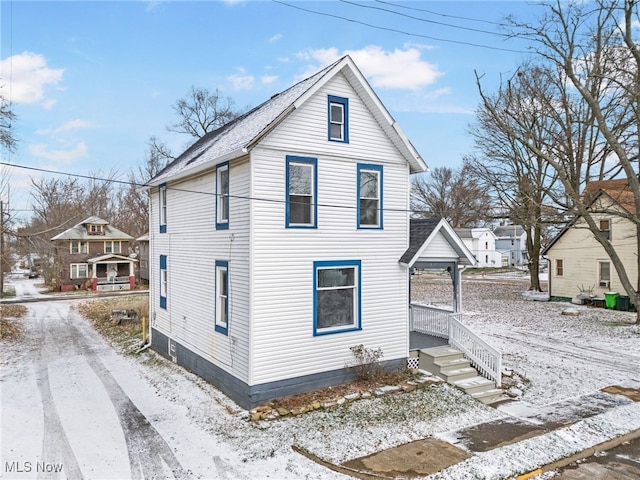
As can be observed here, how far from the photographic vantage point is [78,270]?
1583 inches

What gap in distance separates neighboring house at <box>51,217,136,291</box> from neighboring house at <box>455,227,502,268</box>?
51.6 m

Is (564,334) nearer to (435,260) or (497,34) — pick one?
(435,260)

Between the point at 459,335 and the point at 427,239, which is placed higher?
the point at 427,239

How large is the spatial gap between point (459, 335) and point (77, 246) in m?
39.7

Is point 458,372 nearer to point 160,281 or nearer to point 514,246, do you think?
point 160,281

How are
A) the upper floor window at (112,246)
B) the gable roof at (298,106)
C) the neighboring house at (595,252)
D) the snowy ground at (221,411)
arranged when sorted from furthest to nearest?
the upper floor window at (112,246) → the neighboring house at (595,252) → the gable roof at (298,106) → the snowy ground at (221,411)

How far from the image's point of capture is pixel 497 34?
16.0 m

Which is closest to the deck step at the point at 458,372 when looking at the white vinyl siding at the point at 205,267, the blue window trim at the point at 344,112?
the white vinyl siding at the point at 205,267

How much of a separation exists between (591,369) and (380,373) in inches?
268

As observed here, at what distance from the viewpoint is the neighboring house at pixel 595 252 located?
24453 mm

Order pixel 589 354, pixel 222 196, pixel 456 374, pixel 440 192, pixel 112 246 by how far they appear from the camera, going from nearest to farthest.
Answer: pixel 222 196 < pixel 456 374 < pixel 589 354 < pixel 112 246 < pixel 440 192

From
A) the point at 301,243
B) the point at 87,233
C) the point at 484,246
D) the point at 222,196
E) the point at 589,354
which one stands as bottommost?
the point at 589,354

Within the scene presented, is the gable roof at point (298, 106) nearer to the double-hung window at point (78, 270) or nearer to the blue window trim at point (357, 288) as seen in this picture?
the blue window trim at point (357, 288)

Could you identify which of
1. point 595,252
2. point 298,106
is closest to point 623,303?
point 595,252
